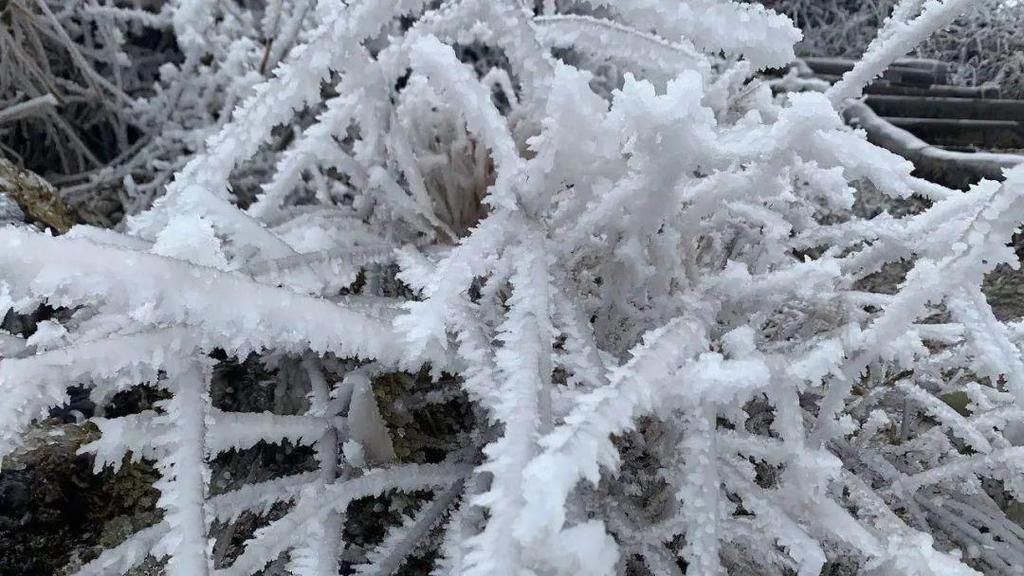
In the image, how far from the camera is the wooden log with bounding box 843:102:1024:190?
4.09ft

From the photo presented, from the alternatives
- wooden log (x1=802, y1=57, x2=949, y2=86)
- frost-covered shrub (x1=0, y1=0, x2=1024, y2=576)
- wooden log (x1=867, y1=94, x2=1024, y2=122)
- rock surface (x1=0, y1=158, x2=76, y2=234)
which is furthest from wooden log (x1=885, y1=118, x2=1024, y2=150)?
rock surface (x1=0, y1=158, x2=76, y2=234)

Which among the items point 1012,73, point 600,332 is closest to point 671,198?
point 600,332

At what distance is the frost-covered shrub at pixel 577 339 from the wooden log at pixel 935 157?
0.81m

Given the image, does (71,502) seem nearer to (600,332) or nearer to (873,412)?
(600,332)

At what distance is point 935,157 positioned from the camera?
135cm

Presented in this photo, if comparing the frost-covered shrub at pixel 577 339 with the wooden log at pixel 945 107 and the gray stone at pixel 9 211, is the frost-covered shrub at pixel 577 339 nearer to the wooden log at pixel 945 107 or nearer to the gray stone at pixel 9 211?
the gray stone at pixel 9 211

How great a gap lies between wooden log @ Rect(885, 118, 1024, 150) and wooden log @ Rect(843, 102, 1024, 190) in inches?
2.7

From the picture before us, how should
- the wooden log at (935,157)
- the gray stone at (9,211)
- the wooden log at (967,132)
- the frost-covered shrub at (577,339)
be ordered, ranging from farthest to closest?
1. the wooden log at (967,132)
2. the wooden log at (935,157)
3. the gray stone at (9,211)
4. the frost-covered shrub at (577,339)

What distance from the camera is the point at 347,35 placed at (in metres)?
0.51

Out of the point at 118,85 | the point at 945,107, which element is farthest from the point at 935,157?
the point at 118,85

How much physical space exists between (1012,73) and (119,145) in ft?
5.63

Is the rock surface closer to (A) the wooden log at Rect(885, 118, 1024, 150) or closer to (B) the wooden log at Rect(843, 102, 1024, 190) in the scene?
(B) the wooden log at Rect(843, 102, 1024, 190)

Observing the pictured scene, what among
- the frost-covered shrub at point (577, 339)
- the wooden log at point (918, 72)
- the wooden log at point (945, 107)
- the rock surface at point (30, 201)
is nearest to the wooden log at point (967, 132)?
the wooden log at point (945, 107)

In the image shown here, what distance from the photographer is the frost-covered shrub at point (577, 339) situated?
330 millimetres
